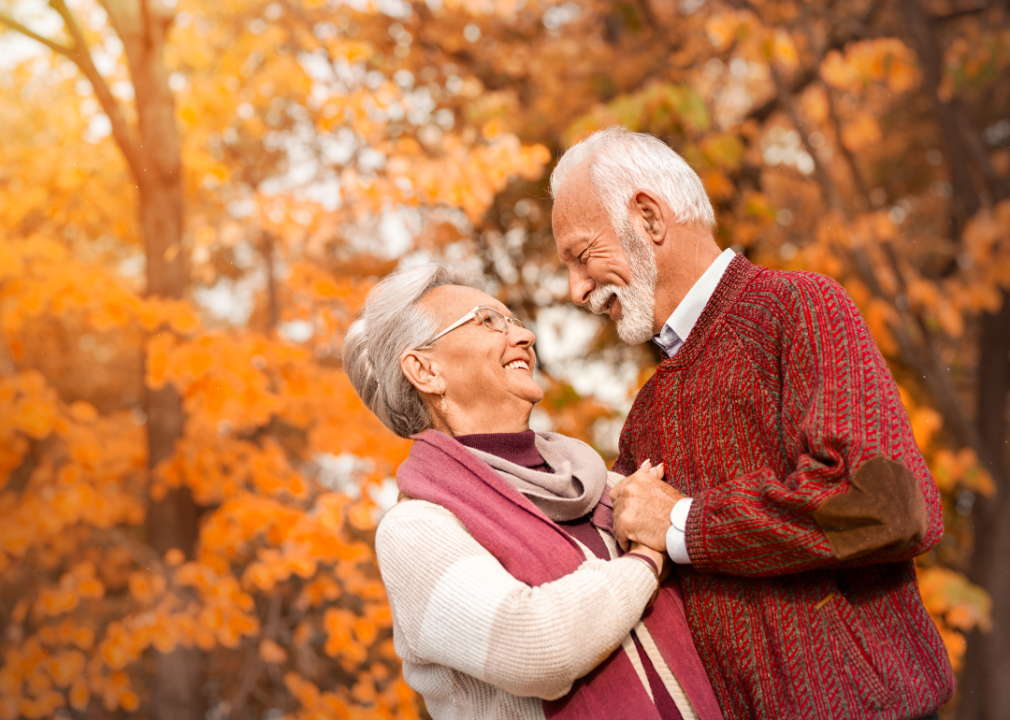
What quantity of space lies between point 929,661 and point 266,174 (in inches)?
226

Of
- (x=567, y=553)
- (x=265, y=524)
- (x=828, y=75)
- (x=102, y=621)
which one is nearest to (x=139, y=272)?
(x=102, y=621)

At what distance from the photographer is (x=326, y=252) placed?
19.8 ft

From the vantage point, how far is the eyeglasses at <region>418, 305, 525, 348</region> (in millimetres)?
1724

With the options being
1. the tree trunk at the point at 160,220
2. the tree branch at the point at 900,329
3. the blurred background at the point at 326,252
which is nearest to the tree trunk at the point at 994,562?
the blurred background at the point at 326,252

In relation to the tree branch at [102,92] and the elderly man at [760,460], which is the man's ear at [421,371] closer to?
the elderly man at [760,460]

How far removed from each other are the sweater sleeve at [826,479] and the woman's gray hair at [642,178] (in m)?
0.30

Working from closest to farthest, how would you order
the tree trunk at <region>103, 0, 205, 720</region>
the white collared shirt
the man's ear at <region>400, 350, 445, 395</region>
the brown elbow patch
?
the brown elbow patch, the white collared shirt, the man's ear at <region>400, 350, 445, 395</region>, the tree trunk at <region>103, 0, 205, 720</region>

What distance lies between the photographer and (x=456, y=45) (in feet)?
16.5

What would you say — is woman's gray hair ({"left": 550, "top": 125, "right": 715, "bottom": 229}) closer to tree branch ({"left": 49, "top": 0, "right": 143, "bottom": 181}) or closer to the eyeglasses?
the eyeglasses

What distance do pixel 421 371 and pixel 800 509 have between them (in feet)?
2.88

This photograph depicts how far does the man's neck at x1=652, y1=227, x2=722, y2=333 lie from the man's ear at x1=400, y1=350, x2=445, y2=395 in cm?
52

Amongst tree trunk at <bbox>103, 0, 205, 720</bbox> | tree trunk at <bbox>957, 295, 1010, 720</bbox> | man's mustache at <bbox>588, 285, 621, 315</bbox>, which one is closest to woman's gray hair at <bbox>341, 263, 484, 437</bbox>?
man's mustache at <bbox>588, 285, 621, 315</bbox>

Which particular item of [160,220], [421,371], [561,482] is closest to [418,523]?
A: [561,482]

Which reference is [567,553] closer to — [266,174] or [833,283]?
[833,283]
